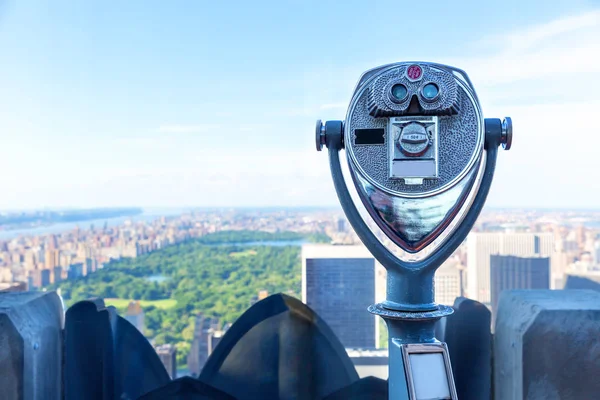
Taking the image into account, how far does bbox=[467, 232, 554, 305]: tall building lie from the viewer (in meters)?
4.19

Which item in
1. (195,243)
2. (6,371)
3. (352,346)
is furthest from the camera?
(195,243)

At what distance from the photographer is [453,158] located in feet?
5.26

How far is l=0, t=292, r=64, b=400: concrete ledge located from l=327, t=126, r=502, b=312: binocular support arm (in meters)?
1.12

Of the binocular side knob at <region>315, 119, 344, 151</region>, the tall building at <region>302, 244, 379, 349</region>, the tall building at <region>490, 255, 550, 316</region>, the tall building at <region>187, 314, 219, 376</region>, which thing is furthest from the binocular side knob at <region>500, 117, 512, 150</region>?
the tall building at <region>187, 314, 219, 376</region>

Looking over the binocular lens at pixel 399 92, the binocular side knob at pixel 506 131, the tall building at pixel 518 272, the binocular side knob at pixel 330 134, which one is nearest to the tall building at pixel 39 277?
the tall building at pixel 518 272

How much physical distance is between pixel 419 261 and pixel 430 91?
1.63ft

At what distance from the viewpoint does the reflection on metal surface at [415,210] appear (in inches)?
63.5

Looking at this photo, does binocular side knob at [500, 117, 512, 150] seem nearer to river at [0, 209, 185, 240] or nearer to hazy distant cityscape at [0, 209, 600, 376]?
hazy distant cityscape at [0, 209, 600, 376]

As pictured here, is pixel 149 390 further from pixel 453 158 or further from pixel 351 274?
pixel 453 158

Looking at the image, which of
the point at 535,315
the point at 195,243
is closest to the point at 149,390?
the point at 535,315

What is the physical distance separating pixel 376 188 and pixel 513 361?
774mm

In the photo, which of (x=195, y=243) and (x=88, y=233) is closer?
(x=88, y=233)

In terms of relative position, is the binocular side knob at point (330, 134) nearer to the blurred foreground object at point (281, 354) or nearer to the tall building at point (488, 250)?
the blurred foreground object at point (281, 354)

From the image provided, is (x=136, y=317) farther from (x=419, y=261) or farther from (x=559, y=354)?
(x=559, y=354)
